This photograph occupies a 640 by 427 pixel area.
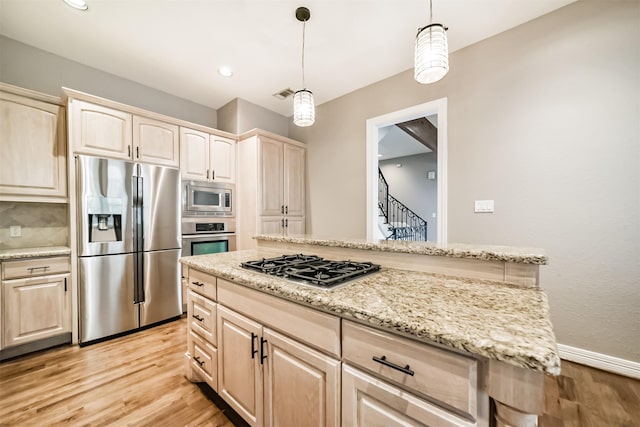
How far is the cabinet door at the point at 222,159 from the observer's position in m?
3.24

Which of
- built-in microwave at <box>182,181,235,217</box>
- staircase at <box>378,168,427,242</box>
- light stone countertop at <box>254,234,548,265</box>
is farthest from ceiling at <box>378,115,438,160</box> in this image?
light stone countertop at <box>254,234,548,265</box>

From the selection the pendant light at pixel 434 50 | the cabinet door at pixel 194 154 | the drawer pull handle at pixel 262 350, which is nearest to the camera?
the drawer pull handle at pixel 262 350

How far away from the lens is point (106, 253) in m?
2.36

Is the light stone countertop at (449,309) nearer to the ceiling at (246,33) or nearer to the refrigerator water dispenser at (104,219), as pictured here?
the refrigerator water dispenser at (104,219)

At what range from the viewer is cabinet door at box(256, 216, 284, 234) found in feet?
10.9

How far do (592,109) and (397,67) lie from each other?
5.84 feet

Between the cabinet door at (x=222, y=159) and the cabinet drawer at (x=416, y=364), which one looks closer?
the cabinet drawer at (x=416, y=364)

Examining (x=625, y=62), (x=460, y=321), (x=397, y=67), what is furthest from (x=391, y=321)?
(x=397, y=67)

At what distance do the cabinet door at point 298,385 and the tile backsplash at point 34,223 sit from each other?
2829 mm

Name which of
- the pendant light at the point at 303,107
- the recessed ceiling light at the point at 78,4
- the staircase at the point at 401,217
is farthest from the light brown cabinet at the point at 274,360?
the staircase at the point at 401,217

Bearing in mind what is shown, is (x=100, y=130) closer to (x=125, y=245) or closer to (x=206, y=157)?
(x=206, y=157)

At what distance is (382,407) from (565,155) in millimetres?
2490

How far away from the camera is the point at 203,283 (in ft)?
5.10

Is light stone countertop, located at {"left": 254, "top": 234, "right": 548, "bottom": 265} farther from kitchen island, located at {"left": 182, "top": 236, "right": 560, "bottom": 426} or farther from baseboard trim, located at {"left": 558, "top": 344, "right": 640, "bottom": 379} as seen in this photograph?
baseboard trim, located at {"left": 558, "top": 344, "right": 640, "bottom": 379}
